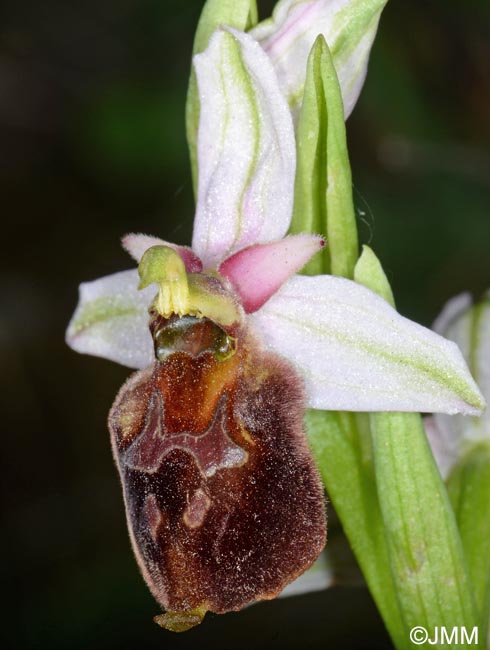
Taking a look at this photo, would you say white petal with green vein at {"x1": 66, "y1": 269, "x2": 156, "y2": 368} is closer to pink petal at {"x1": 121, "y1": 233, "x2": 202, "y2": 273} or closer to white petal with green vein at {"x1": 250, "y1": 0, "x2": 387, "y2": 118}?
pink petal at {"x1": 121, "y1": 233, "x2": 202, "y2": 273}

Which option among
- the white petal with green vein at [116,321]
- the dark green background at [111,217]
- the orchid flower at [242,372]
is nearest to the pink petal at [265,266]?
the orchid flower at [242,372]

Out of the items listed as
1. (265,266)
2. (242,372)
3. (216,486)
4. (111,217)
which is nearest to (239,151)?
(265,266)

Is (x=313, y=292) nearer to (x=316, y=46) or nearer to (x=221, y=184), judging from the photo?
(x=221, y=184)

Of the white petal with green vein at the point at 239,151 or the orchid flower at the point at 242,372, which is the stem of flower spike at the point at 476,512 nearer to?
the orchid flower at the point at 242,372

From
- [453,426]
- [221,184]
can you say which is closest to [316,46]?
[221,184]

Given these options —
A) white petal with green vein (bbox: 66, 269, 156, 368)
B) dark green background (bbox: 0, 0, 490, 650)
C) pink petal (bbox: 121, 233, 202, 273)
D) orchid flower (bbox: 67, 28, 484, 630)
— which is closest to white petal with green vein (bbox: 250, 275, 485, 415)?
orchid flower (bbox: 67, 28, 484, 630)

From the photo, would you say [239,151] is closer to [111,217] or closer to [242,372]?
[242,372]
